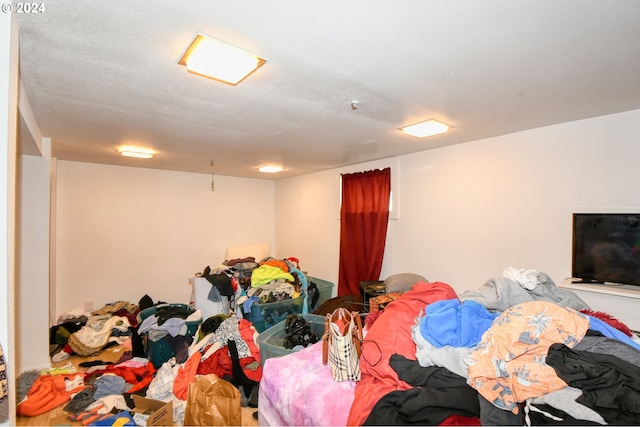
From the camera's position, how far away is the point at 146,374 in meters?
2.77

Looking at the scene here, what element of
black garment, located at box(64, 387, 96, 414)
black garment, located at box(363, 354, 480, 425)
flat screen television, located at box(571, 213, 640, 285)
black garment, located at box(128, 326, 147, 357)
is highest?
flat screen television, located at box(571, 213, 640, 285)

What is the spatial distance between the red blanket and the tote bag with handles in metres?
0.06

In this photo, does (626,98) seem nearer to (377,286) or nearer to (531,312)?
(531,312)

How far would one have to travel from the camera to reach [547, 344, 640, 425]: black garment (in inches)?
41.2

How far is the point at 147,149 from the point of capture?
3.57 m

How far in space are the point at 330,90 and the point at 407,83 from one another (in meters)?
0.49

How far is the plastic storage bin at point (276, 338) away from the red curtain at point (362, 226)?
58.8 inches

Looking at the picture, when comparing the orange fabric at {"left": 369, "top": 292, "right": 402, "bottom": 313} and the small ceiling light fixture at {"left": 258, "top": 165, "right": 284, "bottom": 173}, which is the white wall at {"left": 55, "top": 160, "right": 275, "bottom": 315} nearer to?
the small ceiling light fixture at {"left": 258, "top": 165, "right": 284, "bottom": 173}

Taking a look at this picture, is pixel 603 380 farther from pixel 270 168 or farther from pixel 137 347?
pixel 270 168

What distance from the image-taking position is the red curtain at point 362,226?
4.07 m

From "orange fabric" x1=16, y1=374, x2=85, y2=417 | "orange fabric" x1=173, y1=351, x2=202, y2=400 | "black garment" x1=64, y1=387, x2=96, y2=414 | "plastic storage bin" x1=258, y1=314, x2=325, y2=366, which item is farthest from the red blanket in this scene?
"orange fabric" x1=16, y1=374, x2=85, y2=417

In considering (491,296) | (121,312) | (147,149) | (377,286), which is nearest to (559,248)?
(491,296)

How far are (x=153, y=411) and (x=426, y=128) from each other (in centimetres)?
321

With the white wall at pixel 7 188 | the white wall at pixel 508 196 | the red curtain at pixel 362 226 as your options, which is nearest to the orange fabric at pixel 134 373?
the white wall at pixel 7 188
